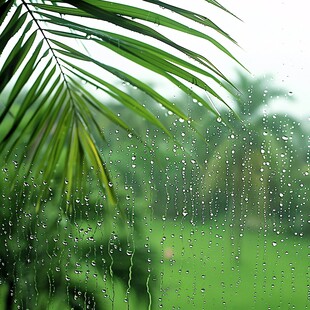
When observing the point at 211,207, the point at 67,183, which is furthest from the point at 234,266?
the point at 67,183

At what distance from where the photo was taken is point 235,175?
1.12 metres

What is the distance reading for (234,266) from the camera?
1.13 meters

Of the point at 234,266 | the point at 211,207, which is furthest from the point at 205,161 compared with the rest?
the point at 234,266

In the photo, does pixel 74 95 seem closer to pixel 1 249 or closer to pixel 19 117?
pixel 19 117

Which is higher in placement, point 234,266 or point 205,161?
point 205,161

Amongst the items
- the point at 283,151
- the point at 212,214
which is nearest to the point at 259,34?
the point at 283,151

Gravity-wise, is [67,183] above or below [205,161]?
below

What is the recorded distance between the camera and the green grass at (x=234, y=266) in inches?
43.6

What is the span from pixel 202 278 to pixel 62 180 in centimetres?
35

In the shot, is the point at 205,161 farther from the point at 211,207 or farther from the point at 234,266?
the point at 234,266

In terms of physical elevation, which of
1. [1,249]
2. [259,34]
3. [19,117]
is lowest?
[1,249]

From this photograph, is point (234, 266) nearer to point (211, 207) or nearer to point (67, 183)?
point (211, 207)

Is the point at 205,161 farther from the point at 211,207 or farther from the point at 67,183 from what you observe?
the point at 67,183

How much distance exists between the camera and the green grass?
1108mm
